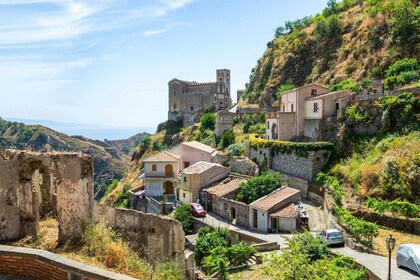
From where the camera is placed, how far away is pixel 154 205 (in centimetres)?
4247

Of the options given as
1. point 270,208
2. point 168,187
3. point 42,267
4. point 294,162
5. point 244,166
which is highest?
point 42,267

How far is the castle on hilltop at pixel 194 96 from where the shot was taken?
97.4 m

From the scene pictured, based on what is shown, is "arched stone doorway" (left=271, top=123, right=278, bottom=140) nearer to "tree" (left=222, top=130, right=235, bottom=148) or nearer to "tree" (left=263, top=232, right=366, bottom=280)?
"tree" (left=222, top=130, right=235, bottom=148)

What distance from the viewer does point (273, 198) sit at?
3384cm

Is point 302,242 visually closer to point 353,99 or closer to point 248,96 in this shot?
point 353,99

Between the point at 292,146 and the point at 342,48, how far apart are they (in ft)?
95.8

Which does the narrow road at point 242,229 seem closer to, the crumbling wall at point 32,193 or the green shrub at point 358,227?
the green shrub at point 358,227

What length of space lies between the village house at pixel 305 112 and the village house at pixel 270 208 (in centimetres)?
966

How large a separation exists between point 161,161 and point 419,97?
2875 centimetres

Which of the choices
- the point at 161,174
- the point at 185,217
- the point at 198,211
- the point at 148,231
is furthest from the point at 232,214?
the point at 148,231

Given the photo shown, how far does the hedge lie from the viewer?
37.7 metres

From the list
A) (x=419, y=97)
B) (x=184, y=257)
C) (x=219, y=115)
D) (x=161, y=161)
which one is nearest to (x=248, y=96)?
(x=219, y=115)

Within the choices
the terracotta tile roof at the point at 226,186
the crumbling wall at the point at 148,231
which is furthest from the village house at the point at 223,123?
the crumbling wall at the point at 148,231

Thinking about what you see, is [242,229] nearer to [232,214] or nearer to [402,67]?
[232,214]
